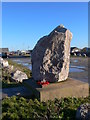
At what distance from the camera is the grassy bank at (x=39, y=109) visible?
18.0ft

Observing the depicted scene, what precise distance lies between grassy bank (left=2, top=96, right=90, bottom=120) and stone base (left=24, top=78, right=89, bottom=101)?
223 millimetres

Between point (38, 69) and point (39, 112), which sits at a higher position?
point (38, 69)

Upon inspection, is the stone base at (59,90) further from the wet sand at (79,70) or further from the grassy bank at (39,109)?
the wet sand at (79,70)

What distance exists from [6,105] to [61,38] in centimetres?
290

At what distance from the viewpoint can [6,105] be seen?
6418mm

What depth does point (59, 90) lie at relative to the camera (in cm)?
704

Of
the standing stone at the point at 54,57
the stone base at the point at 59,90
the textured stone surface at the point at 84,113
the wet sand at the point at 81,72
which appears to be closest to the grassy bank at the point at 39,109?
the stone base at the point at 59,90

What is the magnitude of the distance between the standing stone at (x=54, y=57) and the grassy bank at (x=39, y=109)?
3.62 feet

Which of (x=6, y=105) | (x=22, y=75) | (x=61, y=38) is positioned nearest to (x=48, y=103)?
(x=6, y=105)

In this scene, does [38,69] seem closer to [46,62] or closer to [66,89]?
[46,62]

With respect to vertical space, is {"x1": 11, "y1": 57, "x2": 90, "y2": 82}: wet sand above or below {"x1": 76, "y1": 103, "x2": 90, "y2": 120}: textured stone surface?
above

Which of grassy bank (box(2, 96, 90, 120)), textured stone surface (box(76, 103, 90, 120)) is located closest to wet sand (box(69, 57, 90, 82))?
grassy bank (box(2, 96, 90, 120))

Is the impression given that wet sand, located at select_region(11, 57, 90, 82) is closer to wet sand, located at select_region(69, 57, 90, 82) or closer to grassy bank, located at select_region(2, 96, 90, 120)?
wet sand, located at select_region(69, 57, 90, 82)

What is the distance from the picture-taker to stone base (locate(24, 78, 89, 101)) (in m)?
6.87
